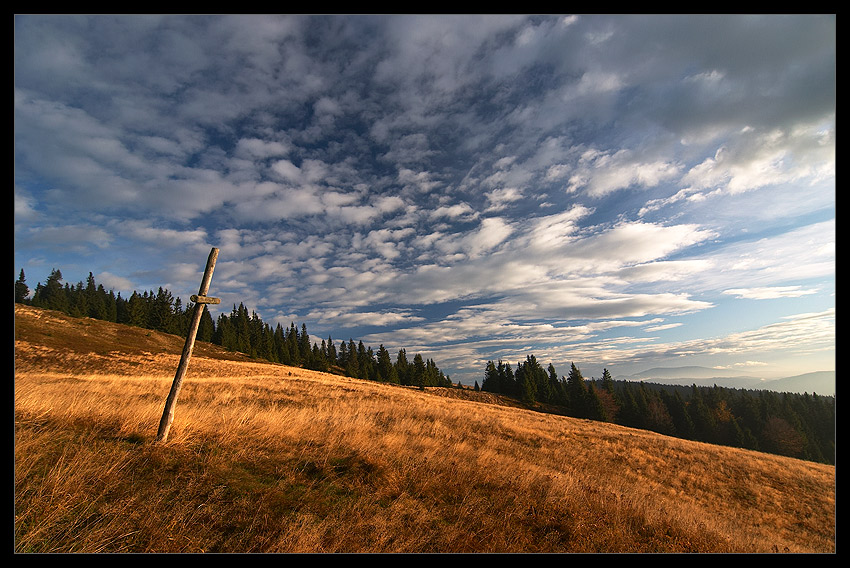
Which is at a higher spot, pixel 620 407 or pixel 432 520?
pixel 432 520

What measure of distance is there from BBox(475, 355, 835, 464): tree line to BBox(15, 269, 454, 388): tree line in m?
28.3

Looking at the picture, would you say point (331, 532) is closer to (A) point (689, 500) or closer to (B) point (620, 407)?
(A) point (689, 500)

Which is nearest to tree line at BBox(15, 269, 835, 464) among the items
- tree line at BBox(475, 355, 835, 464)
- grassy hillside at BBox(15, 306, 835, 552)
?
tree line at BBox(475, 355, 835, 464)

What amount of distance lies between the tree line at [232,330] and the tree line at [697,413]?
28256 millimetres

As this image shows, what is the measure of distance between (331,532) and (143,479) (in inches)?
120

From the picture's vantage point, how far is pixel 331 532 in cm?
444

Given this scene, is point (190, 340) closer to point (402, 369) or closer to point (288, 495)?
point (288, 495)

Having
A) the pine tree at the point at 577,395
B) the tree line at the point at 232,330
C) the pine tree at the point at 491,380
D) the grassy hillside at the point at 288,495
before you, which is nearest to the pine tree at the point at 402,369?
the tree line at the point at 232,330

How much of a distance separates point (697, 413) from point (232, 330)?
118m

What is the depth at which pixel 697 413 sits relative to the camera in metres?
74.6

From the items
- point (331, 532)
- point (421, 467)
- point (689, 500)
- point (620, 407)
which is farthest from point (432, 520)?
point (620, 407)
